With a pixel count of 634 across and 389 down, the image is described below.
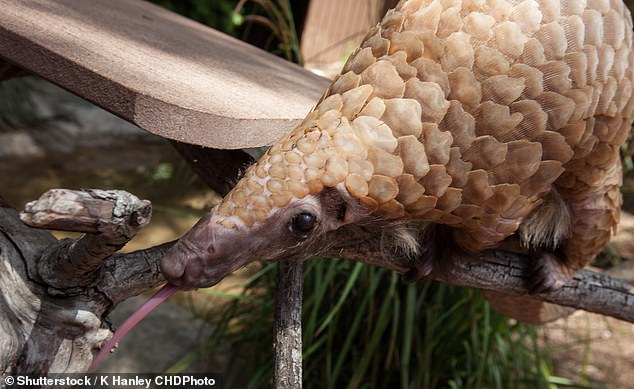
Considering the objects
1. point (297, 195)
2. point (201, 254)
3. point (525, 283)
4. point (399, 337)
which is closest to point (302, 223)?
point (297, 195)

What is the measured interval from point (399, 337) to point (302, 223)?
5.09 feet

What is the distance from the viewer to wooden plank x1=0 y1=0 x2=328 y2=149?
1.12m

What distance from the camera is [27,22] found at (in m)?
1.27

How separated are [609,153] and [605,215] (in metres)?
0.19

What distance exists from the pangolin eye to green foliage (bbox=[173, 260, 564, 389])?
4.22 feet


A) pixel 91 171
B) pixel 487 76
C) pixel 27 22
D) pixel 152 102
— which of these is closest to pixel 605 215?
pixel 487 76

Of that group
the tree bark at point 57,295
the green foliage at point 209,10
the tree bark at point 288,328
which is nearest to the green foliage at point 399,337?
the tree bark at point 288,328

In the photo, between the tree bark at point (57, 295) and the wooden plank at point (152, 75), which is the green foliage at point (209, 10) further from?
the tree bark at point (57, 295)

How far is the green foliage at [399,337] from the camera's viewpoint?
2439mm

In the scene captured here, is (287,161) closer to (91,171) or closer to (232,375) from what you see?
(232,375)

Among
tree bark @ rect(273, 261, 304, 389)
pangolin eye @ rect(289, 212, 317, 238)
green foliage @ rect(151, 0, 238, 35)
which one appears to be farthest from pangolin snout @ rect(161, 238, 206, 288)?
green foliage @ rect(151, 0, 238, 35)

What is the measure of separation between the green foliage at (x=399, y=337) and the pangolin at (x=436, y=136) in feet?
3.72

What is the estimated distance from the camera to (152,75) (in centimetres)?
122

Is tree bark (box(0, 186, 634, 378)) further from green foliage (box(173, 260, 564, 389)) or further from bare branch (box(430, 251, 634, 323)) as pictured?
green foliage (box(173, 260, 564, 389))
